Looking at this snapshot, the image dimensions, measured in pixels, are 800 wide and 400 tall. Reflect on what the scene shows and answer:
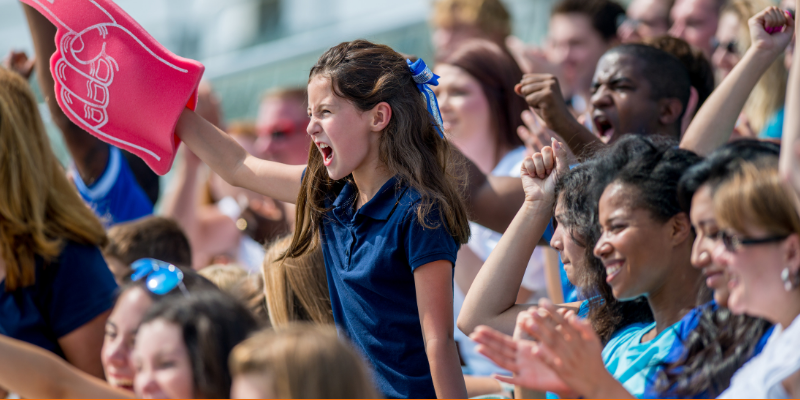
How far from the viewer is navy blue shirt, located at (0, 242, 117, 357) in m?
2.27

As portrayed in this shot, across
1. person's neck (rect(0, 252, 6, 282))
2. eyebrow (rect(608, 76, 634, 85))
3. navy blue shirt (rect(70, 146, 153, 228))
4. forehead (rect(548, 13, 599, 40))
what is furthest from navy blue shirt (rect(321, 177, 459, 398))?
forehead (rect(548, 13, 599, 40))

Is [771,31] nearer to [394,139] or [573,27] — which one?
[394,139]

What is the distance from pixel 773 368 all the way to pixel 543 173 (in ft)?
2.77

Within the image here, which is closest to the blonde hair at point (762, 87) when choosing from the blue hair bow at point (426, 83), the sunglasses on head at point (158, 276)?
the blue hair bow at point (426, 83)

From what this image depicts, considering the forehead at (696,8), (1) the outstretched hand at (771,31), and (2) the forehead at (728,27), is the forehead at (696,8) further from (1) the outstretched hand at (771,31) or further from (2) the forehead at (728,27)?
(1) the outstretched hand at (771,31)

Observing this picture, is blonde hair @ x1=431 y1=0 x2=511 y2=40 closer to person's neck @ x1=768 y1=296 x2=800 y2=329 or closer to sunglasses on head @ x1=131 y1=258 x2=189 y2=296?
sunglasses on head @ x1=131 y1=258 x2=189 y2=296

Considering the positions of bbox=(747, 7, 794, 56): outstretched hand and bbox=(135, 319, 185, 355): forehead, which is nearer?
bbox=(135, 319, 185, 355): forehead

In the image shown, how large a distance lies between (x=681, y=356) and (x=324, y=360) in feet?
2.58

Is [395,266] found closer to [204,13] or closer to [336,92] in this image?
[336,92]

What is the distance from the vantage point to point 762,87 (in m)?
3.83

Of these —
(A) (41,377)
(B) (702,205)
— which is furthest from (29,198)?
(B) (702,205)

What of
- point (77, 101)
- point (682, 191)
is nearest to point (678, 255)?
point (682, 191)

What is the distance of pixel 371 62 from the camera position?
7.23 feet

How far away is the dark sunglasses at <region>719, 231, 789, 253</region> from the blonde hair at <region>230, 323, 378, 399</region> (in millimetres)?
723
